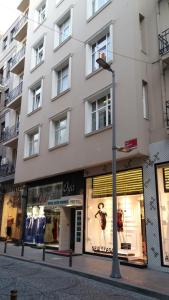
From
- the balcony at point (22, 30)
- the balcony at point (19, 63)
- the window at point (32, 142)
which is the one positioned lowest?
the window at point (32, 142)

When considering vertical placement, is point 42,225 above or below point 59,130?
below

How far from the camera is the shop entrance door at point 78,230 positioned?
615 inches

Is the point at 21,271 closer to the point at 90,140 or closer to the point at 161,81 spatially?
the point at 90,140

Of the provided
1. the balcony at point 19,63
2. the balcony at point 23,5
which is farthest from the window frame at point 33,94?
the balcony at point 23,5

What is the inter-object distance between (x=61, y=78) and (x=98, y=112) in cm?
488

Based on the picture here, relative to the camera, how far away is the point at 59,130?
58.4 ft

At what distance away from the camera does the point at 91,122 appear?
15.5m

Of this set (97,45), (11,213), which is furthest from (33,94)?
(11,213)

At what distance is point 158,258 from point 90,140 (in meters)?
6.05

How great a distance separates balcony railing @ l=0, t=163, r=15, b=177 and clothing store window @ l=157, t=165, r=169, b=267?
1351 centimetres

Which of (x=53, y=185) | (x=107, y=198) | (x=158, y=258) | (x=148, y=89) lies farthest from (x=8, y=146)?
(x=158, y=258)

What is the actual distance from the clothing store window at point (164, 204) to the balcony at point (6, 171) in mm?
13221

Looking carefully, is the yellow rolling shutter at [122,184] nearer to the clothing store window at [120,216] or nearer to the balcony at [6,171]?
the clothing store window at [120,216]

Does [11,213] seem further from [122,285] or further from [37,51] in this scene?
[122,285]
